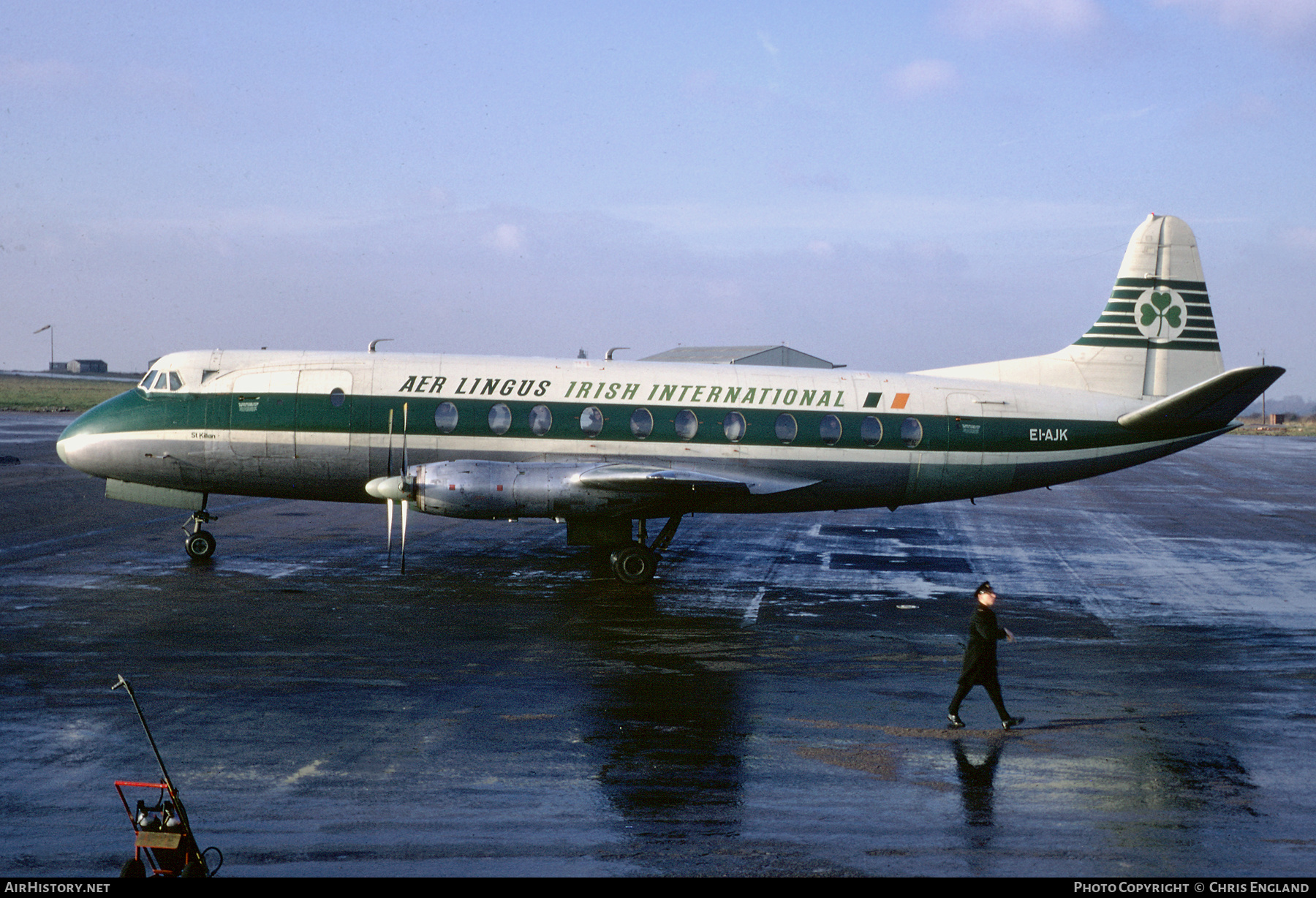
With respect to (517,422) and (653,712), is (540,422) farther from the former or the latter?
(653,712)

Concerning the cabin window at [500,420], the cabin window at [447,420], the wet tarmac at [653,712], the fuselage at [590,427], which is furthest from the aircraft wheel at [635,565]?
the cabin window at [447,420]

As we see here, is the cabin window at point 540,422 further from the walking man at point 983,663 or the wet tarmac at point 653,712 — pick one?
the walking man at point 983,663

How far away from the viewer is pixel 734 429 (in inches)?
840

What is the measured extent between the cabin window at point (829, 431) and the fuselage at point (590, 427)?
47mm

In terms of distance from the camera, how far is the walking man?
12.3 m

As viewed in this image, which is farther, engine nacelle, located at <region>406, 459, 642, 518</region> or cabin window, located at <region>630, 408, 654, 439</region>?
cabin window, located at <region>630, 408, 654, 439</region>

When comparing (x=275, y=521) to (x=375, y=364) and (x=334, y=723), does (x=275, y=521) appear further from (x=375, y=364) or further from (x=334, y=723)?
(x=334, y=723)

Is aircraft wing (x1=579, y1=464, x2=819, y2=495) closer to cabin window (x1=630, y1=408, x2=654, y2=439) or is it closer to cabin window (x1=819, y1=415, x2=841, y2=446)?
cabin window (x1=630, y1=408, x2=654, y2=439)

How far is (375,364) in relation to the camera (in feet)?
70.5

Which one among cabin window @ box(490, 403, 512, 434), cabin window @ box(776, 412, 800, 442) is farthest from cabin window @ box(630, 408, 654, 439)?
cabin window @ box(776, 412, 800, 442)

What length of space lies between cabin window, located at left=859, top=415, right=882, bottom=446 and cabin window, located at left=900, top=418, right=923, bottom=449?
0.47 meters

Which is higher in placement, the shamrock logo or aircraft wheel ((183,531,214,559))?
the shamrock logo
